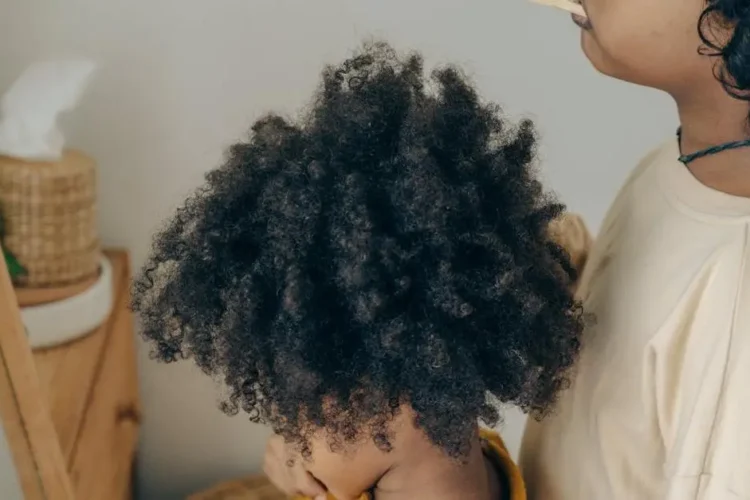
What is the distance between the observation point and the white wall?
2.63 feet

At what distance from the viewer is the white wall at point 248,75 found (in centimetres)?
80

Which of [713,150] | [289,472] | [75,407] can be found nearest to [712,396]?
[713,150]

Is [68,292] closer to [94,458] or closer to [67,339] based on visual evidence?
[67,339]

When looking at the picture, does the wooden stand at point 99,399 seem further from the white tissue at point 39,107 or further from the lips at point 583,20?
the lips at point 583,20

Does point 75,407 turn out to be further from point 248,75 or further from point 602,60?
point 602,60

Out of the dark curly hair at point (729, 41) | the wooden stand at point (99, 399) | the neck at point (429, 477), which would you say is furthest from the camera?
the wooden stand at point (99, 399)

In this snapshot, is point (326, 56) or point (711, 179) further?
point (326, 56)

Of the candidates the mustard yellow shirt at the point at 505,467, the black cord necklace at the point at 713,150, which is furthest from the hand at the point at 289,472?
the black cord necklace at the point at 713,150

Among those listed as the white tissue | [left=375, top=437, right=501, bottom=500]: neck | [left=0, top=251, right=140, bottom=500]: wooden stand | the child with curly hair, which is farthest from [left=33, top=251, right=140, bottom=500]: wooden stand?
the child with curly hair

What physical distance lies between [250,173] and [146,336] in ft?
0.50

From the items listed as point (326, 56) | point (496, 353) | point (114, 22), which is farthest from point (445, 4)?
point (496, 353)

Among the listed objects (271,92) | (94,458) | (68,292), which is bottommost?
(94,458)

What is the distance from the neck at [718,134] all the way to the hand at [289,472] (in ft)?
1.08

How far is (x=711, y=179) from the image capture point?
49 centimetres
